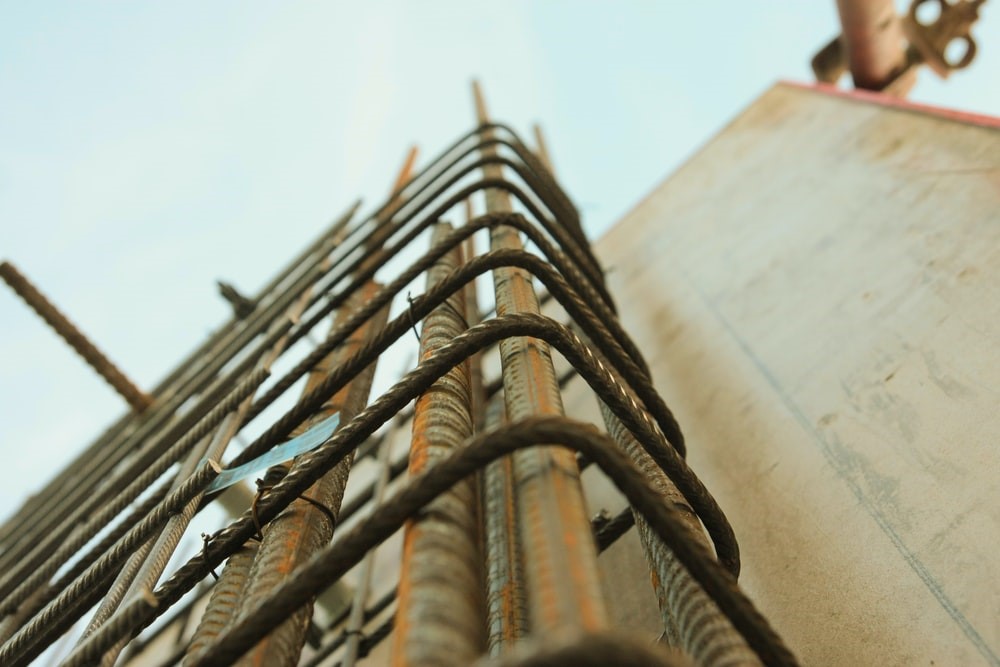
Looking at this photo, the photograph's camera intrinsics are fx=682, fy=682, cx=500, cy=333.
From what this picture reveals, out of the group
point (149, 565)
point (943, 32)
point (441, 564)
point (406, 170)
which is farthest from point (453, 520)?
point (943, 32)

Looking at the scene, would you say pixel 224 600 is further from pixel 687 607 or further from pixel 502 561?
pixel 687 607

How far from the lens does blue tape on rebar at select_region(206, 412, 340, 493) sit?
174 cm

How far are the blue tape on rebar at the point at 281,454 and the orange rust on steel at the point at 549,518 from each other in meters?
0.51

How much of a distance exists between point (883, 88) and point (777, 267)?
304 cm

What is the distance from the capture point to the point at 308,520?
164 cm

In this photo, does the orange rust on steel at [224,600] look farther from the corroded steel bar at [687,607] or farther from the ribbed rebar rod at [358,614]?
the corroded steel bar at [687,607]

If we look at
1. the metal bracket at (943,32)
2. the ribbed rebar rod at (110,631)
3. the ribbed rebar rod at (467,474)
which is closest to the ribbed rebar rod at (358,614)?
the ribbed rebar rod at (110,631)

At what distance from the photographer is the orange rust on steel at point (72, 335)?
3.36m

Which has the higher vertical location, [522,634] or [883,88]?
[522,634]

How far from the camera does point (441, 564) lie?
1.13 metres

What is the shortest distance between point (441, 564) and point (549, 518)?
0.70 feet

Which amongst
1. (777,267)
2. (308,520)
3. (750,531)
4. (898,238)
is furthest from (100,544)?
(898,238)

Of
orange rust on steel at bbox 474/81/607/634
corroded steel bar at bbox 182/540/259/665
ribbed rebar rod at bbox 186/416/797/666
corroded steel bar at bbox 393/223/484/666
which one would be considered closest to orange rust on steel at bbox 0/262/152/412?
corroded steel bar at bbox 182/540/259/665

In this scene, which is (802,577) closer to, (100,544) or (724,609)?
(724,609)
